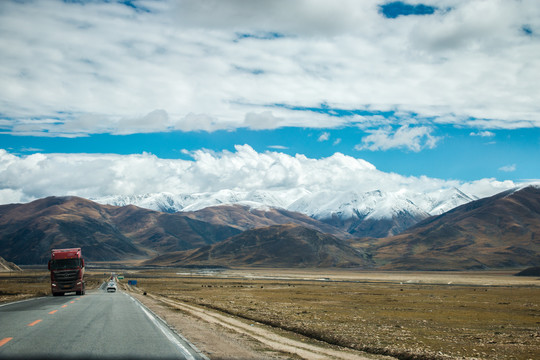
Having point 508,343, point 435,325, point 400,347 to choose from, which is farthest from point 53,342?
point 435,325

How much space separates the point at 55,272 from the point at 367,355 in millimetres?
41460

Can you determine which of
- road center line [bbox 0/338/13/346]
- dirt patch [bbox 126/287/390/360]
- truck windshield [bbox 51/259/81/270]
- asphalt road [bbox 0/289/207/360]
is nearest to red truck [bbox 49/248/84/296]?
truck windshield [bbox 51/259/81/270]

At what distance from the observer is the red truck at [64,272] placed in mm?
51125

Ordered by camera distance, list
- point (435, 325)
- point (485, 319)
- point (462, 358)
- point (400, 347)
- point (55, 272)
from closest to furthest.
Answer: point (462, 358)
point (400, 347)
point (435, 325)
point (485, 319)
point (55, 272)

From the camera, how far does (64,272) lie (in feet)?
168

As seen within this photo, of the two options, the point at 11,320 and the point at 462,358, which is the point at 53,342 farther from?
the point at 462,358

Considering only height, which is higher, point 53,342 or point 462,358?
point 53,342

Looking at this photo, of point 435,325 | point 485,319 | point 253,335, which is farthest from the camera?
point 485,319

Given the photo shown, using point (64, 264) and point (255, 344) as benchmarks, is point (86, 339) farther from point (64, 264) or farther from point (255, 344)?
point (64, 264)

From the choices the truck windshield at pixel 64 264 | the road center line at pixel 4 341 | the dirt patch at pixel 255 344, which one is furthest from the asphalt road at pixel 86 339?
the truck windshield at pixel 64 264

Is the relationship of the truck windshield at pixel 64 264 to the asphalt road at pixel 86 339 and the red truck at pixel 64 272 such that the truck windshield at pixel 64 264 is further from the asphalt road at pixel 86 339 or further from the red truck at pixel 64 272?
the asphalt road at pixel 86 339

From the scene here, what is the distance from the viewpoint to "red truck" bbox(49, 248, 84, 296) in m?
51.1

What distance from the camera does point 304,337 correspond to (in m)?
25.8

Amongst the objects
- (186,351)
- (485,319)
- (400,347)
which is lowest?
(485,319)
